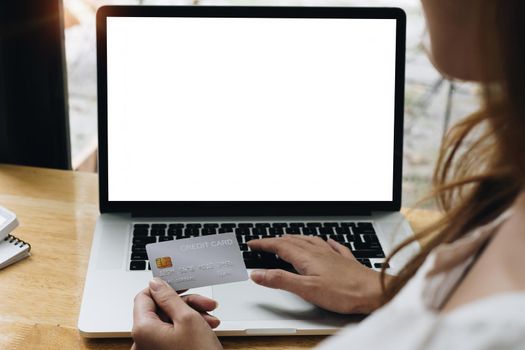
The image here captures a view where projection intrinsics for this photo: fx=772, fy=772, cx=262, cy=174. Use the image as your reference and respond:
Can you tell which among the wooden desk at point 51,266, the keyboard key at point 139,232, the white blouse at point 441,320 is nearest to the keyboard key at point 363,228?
the wooden desk at point 51,266

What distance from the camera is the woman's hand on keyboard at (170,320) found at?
848 mm

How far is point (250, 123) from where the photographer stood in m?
1.16

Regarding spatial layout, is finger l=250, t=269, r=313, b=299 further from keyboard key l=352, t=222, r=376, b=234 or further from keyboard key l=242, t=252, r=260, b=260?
keyboard key l=352, t=222, r=376, b=234

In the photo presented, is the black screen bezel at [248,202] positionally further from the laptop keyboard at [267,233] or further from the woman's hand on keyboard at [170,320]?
the woman's hand on keyboard at [170,320]

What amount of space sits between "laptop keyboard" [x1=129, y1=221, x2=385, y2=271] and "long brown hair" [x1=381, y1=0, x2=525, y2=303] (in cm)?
28

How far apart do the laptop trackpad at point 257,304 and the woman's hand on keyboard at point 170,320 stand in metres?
0.04

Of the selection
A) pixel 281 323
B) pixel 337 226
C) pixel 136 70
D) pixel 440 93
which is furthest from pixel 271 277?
pixel 440 93

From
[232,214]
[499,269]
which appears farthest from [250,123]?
[499,269]

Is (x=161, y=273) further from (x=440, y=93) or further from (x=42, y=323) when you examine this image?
(x=440, y=93)

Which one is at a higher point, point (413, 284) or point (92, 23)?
point (413, 284)

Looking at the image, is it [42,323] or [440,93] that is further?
[440,93]

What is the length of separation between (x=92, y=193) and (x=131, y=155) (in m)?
0.16

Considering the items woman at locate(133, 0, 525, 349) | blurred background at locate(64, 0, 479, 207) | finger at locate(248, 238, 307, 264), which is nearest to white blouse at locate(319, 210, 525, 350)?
woman at locate(133, 0, 525, 349)

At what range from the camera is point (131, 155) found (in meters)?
1.15
